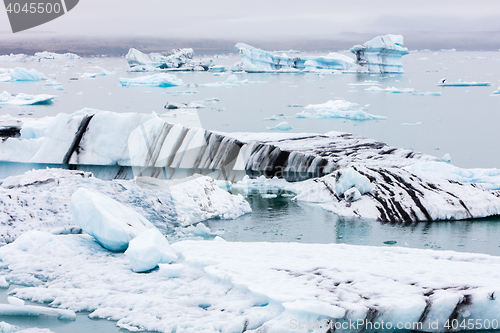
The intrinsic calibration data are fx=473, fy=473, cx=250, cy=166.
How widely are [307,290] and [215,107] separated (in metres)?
12.6

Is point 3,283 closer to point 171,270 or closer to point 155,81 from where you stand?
point 171,270

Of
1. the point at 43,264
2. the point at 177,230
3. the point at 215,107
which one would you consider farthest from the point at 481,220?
the point at 215,107

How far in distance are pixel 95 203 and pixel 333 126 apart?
817 centimetres

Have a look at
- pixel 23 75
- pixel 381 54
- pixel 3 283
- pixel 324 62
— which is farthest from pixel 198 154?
pixel 324 62

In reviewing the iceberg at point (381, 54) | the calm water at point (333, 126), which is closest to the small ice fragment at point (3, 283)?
the calm water at point (333, 126)

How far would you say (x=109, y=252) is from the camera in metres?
3.77

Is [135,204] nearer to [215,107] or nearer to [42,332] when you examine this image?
[42,332]

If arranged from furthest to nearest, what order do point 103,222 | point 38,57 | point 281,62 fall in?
point 38,57
point 281,62
point 103,222

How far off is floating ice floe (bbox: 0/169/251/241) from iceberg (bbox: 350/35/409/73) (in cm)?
2266

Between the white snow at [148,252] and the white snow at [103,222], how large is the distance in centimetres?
23

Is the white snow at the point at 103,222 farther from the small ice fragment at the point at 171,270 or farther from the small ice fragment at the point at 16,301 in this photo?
the small ice fragment at the point at 16,301

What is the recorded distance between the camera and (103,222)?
3660mm

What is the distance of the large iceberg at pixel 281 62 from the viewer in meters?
30.1

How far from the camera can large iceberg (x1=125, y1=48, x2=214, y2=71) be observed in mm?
33625
